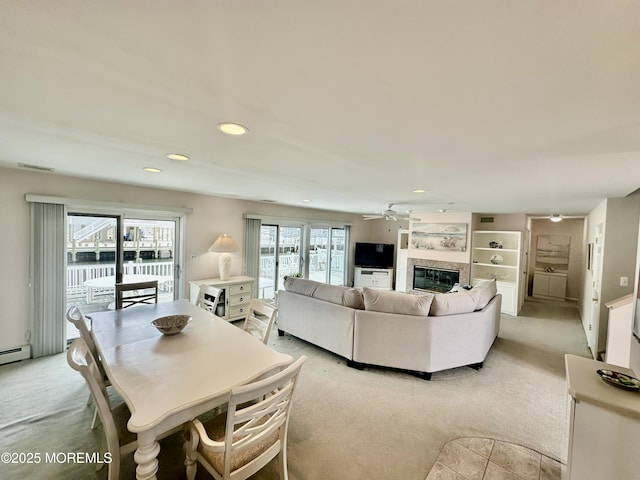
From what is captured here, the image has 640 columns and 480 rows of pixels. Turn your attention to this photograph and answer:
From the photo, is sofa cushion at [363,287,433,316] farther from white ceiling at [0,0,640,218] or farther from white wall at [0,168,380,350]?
white wall at [0,168,380,350]

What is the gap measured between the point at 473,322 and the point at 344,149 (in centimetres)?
266

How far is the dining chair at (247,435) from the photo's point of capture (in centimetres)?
125

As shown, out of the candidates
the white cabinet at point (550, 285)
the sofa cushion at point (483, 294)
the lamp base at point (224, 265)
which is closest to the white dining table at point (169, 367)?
the lamp base at point (224, 265)

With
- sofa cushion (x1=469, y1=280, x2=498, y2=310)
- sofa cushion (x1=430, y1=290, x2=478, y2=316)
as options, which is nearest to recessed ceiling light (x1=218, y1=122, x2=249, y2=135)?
sofa cushion (x1=430, y1=290, x2=478, y2=316)

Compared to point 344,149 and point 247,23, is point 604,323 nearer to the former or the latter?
point 344,149

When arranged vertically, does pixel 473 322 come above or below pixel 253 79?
below

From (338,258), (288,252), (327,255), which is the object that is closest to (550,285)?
(338,258)

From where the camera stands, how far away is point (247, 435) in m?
1.45

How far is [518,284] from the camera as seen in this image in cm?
586

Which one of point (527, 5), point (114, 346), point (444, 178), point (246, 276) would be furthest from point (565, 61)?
point (246, 276)

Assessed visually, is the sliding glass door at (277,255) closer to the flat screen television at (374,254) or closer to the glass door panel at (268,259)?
the glass door panel at (268,259)

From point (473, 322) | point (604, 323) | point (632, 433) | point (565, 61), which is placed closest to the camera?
point (565, 61)

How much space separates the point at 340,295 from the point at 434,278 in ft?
13.8

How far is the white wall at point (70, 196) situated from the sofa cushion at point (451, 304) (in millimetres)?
3675
